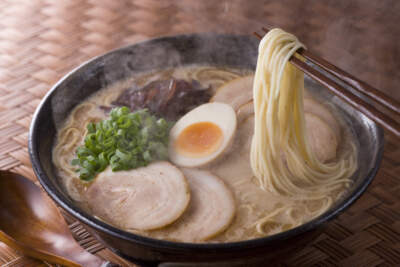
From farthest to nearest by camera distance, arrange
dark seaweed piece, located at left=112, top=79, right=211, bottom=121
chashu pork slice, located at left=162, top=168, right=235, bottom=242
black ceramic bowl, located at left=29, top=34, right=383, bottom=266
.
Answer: dark seaweed piece, located at left=112, top=79, right=211, bottom=121
chashu pork slice, located at left=162, top=168, right=235, bottom=242
black ceramic bowl, located at left=29, top=34, right=383, bottom=266

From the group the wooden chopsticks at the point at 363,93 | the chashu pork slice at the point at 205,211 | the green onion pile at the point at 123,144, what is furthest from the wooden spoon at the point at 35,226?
the wooden chopsticks at the point at 363,93

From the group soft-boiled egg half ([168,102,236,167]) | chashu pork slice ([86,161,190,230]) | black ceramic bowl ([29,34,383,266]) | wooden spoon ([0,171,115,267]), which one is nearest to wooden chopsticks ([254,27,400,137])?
black ceramic bowl ([29,34,383,266])

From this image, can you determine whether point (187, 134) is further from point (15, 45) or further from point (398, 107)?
point (15, 45)

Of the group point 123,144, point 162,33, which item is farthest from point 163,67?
point 123,144

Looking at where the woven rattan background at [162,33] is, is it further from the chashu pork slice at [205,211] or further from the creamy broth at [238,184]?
the chashu pork slice at [205,211]

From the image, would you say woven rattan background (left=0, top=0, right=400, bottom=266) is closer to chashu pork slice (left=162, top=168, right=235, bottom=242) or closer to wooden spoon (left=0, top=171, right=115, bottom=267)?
wooden spoon (left=0, top=171, right=115, bottom=267)

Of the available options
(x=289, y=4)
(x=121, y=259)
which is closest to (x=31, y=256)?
(x=121, y=259)

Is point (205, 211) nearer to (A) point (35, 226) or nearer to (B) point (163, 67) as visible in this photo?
(A) point (35, 226)
